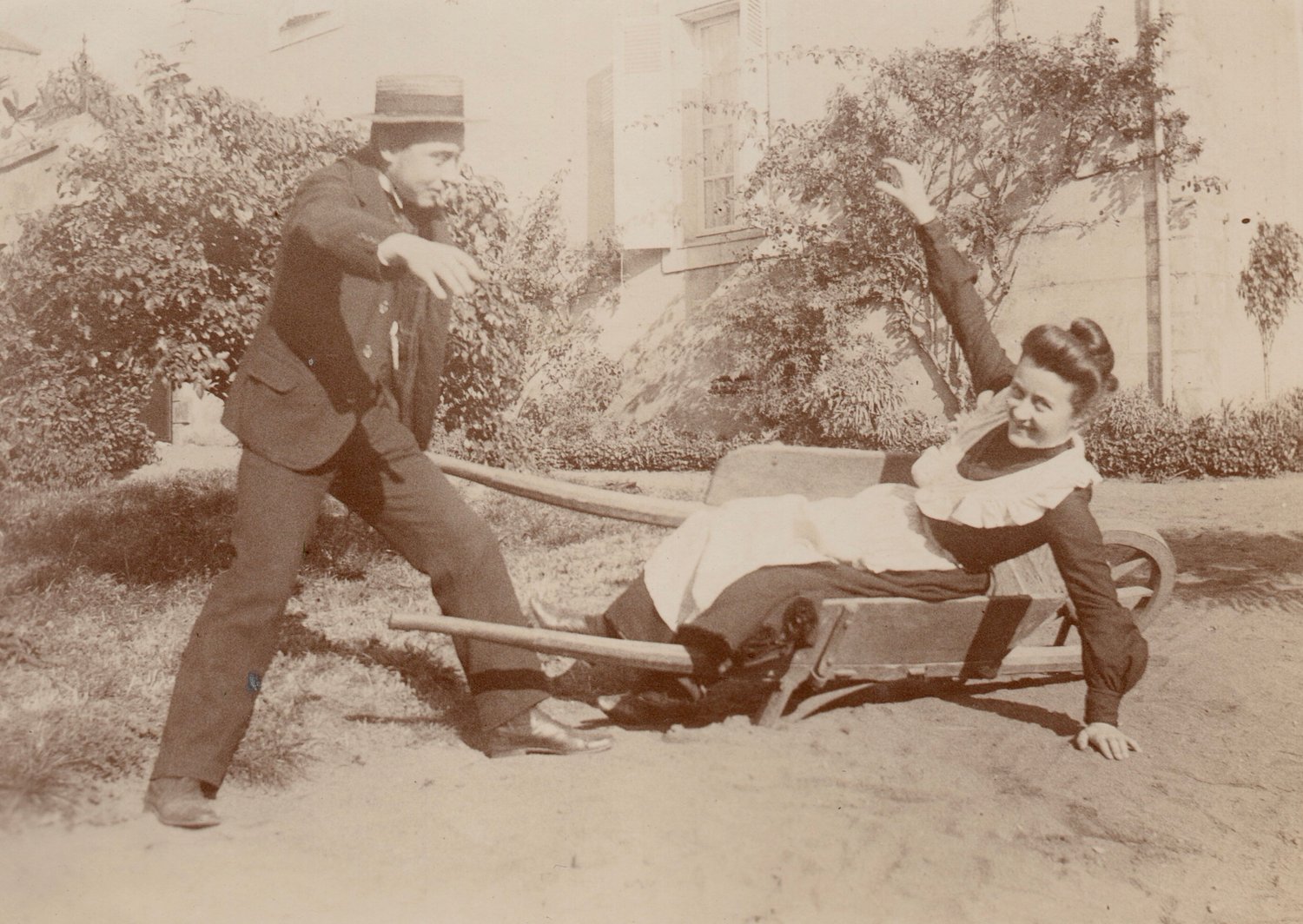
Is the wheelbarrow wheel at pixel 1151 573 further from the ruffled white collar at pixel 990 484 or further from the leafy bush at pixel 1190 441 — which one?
the leafy bush at pixel 1190 441

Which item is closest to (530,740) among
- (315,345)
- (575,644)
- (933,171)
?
(575,644)

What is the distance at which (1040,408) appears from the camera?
3.27 metres

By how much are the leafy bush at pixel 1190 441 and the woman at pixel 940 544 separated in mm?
5742

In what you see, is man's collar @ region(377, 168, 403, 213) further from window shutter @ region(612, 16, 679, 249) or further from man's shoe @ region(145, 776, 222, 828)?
window shutter @ region(612, 16, 679, 249)

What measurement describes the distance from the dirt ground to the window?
29.4 feet

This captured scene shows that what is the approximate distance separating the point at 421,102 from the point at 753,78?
29.6ft

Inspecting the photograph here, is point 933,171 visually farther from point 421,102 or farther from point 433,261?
point 433,261

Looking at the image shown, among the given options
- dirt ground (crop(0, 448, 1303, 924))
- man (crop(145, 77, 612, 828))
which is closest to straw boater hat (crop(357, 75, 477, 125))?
man (crop(145, 77, 612, 828))

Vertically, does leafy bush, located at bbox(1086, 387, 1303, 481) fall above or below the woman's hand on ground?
above

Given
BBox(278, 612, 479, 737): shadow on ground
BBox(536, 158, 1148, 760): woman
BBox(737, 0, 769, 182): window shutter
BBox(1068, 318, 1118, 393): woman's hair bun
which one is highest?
BBox(737, 0, 769, 182): window shutter

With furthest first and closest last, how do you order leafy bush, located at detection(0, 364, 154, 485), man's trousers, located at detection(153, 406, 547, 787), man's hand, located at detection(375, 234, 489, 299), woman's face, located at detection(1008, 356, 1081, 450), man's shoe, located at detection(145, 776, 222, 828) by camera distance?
leafy bush, located at detection(0, 364, 154, 485) → woman's face, located at detection(1008, 356, 1081, 450) → man's trousers, located at detection(153, 406, 547, 787) → man's shoe, located at detection(145, 776, 222, 828) → man's hand, located at detection(375, 234, 489, 299)

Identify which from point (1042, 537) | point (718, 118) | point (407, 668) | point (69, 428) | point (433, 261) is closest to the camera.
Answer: point (433, 261)

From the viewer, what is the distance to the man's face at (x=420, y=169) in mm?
3004

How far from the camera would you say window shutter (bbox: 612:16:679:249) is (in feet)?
38.6
